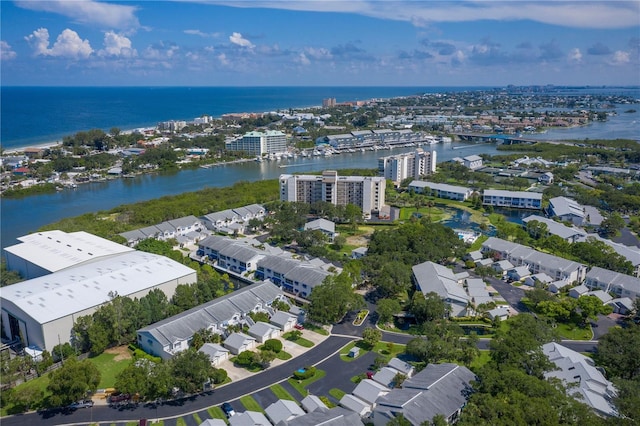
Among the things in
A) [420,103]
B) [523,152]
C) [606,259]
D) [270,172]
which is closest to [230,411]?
[606,259]

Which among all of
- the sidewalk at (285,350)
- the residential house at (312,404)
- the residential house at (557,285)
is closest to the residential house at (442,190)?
the residential house at (557,285)

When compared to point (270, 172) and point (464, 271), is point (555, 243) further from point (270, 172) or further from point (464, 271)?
point (270, 172)

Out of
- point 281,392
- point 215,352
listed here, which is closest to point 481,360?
point 281,392

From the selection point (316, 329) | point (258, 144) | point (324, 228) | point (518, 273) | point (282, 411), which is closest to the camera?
point (282, 411)

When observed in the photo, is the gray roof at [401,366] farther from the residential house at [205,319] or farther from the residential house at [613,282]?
the residential house at [613,282]

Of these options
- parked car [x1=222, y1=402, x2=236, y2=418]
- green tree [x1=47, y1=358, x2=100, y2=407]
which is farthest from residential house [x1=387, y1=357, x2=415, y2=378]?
green tree [x1=47, y1=358, x2=100, y2=407]

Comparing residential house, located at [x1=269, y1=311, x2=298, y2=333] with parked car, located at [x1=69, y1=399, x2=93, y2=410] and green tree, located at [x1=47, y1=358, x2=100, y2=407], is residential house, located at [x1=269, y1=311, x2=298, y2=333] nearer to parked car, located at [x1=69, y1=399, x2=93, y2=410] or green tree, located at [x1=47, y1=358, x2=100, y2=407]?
green tree, located at [x1=47, y1=358, x2=100, y2=407]

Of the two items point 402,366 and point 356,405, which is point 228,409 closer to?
point 356,405
